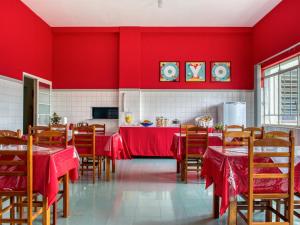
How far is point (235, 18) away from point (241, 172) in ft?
20.5

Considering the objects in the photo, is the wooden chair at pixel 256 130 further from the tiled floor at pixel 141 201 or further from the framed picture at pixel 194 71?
the framed picture at pixel 194 71

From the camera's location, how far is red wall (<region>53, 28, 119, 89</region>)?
29.2 feet

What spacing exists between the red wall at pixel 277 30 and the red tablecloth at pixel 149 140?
3.02 meters

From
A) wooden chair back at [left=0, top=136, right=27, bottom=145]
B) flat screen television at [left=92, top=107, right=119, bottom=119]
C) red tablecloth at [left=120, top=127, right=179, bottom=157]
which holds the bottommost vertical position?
red tablecloth at [left=120, top=127, right=179, bottom=157]

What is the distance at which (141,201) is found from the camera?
4.01 metres

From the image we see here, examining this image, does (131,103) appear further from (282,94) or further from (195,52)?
(282,94)

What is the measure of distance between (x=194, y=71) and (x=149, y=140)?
8.17ft

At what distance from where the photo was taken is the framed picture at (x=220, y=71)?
348 inches

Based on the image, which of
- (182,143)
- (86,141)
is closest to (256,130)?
(182,143)

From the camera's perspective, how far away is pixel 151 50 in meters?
8.88

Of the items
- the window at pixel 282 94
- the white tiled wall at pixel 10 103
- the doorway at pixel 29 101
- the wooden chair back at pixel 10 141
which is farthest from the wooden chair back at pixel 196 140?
the doorway at pixel 29 101

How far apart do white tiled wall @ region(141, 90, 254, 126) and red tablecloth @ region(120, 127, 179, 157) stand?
1063 mm

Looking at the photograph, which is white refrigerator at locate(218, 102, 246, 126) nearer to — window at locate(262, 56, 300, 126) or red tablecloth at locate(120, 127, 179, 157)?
window at locate(262, 56, 300, 126)

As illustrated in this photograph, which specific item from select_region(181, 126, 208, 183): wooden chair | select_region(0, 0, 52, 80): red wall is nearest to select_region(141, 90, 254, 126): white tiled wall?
select_region(0, 0, 52, 80): red wall
